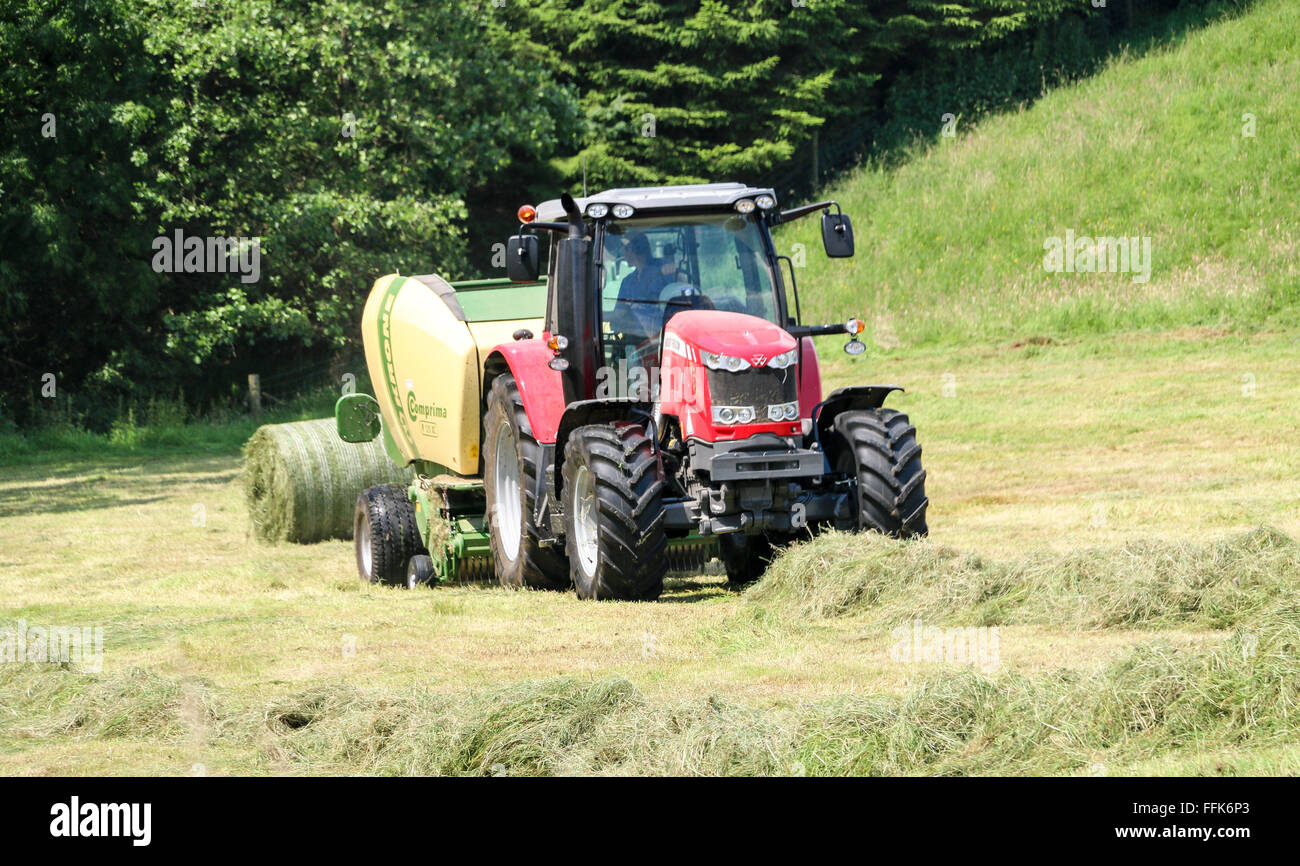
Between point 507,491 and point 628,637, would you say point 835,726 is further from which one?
point 507,491

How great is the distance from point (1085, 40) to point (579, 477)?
89.7 ft

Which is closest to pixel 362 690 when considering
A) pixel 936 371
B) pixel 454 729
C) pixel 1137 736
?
pixel 454 729

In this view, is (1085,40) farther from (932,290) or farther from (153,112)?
(153,112)

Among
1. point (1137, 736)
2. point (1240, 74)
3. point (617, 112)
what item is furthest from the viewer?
point (617, 112)

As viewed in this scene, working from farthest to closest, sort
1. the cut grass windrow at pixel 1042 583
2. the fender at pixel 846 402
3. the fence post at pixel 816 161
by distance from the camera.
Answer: the fence post at pixel 816 161 < the fender at pixel 846 402 < the cut grass windrow at pixel 1042 583

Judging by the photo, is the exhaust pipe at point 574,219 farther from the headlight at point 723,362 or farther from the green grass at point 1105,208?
the green grass at point 1105,208

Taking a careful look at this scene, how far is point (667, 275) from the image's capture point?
33.8ft

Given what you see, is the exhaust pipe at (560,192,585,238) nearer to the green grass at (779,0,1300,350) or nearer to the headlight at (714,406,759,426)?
the headlight at (714,406,759,426)

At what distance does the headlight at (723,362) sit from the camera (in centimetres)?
934

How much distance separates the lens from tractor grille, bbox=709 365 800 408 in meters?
9.41

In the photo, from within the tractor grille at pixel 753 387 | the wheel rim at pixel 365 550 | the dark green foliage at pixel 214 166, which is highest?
the dark green foliage at pixel 214 166

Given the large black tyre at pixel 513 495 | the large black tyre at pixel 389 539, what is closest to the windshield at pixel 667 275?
the large black tyre at pixel 513 495

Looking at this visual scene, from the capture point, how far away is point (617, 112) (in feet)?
106

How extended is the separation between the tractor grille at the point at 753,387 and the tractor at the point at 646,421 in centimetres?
1
